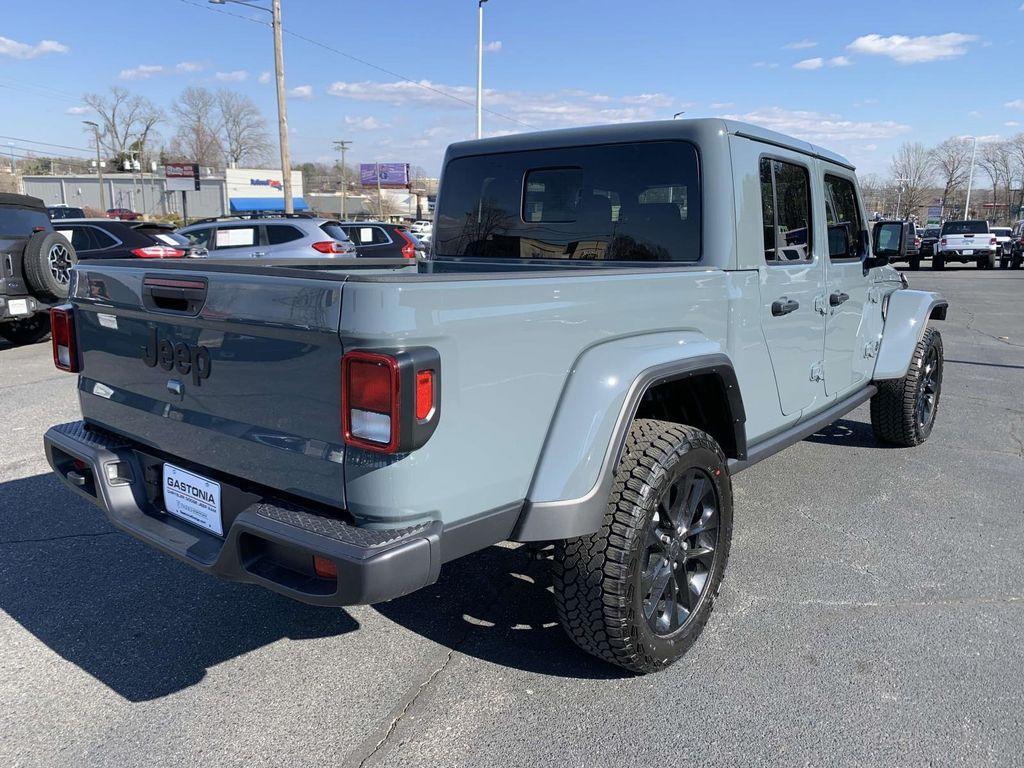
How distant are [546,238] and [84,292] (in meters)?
2.00

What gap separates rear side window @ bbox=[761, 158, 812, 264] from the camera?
345 centimetres

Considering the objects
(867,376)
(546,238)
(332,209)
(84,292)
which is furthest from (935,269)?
(332,209)

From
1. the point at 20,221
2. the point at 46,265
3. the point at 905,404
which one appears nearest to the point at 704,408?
the point at 905,404

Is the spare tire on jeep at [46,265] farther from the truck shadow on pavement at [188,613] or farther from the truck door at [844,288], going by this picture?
the truck door at [844,288]

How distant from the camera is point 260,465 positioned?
2.29 metres

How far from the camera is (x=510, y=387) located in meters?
2.20

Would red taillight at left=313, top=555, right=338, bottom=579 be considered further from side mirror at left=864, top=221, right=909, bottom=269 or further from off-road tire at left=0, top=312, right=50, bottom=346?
off-road tire at left=0, top=312, right=50, bottom=346

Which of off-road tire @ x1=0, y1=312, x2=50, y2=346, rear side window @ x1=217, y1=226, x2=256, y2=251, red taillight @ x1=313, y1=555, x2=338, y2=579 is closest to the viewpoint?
red taillight @ x1=313, y1=555, x2=338, y2=579

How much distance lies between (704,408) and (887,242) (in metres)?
2.40

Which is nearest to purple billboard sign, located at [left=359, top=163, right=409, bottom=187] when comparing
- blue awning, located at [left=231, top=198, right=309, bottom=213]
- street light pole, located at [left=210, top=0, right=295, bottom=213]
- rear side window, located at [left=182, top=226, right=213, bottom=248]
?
blue awning, located at [left=231, top=198, right=309, bottom=213]

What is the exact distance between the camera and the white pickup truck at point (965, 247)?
89.2ft

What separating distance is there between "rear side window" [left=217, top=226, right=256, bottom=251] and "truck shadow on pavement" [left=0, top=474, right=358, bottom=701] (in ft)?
29.5

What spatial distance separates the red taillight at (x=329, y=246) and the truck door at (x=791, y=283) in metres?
9.66

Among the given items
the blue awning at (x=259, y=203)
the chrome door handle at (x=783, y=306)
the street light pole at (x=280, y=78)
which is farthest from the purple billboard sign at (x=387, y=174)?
the chrome door handle at (x=783, y=306)
